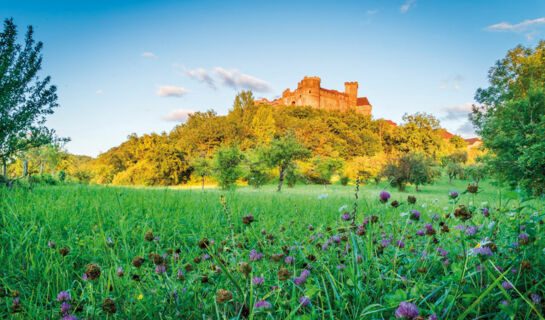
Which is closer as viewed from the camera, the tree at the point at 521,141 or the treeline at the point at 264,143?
the tree at the point at 521,141

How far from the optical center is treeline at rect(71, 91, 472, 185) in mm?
25438

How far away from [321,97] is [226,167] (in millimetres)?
55829

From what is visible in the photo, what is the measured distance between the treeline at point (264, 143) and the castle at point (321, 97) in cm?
1602

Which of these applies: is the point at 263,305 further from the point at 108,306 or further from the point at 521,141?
the point at 521,141

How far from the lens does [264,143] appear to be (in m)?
25.0

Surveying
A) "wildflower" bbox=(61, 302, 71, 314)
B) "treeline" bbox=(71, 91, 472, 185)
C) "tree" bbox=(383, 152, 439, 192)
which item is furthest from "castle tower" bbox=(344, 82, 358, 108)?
"wildflower" bbox=(61, 302, 71, 314)

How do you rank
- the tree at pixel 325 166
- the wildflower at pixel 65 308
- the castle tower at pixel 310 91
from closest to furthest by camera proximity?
the wildflower at pixel 65 308
the tree at pixel 325 166
the castle tower at pixel 310 91

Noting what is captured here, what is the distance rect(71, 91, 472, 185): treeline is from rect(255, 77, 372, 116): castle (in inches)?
631

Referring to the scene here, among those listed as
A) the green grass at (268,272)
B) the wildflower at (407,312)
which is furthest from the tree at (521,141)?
the wildflower at (407,312)

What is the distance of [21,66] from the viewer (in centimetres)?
511

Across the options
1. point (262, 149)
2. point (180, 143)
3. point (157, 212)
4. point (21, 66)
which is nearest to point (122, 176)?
point (180, 143)

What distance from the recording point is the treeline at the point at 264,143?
25438mm

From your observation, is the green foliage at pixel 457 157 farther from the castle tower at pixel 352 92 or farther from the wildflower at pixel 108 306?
the wildflower at pixel 108 306

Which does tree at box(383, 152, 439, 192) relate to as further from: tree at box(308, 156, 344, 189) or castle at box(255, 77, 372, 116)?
castle at box(255, 77, 372, 116)
